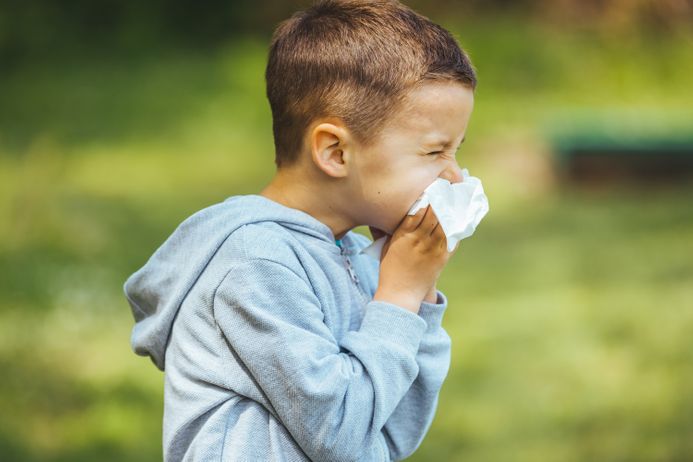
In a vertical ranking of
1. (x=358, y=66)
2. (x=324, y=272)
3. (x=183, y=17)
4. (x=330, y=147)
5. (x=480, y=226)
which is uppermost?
(x=183, y=17)

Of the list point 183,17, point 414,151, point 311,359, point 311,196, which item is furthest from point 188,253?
point 183,17

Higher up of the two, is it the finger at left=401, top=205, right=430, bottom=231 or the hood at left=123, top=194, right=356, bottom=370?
the finger at left=401, top=205, right=430, bottom=231

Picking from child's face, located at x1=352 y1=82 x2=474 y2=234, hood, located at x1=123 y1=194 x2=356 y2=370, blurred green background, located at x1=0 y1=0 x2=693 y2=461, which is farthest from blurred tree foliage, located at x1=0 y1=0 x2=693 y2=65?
child's face, located at x1=352 y1=82 x2=474 y2=234

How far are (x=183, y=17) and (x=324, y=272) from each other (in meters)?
11.4

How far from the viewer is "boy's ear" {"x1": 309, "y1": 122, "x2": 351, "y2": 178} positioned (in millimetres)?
2068

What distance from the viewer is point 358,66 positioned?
6.76 ft

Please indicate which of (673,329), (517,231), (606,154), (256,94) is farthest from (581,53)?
(673,329)

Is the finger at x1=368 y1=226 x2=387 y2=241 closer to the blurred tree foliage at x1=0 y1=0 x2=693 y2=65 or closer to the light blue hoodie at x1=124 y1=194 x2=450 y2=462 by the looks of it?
the light blue hoodie at x1=124 y1=194 x2=450 y2=462

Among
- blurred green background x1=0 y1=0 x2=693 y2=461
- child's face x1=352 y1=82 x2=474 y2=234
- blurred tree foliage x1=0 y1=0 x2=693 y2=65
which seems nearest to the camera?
child's face x1=352 y1=82 x2=474 y2=234

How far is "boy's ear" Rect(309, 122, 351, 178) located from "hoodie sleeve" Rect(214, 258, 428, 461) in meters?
0.23

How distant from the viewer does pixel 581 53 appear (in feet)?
39.9

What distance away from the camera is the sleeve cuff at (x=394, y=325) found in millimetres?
2002

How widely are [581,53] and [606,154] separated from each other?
9.47ft

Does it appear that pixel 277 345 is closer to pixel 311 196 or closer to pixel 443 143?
pixel 311 196
